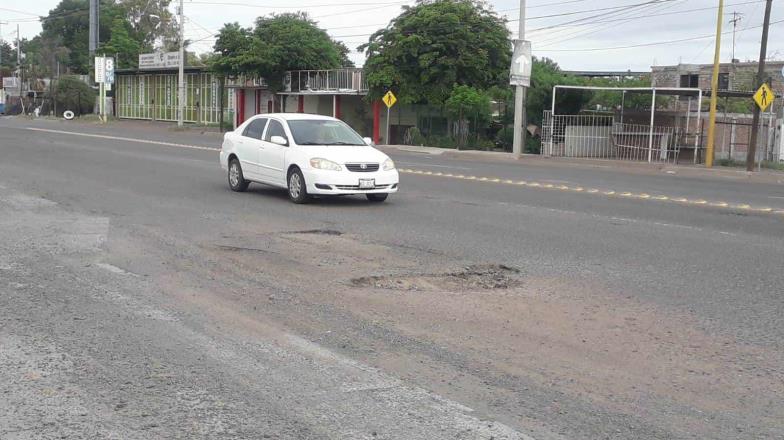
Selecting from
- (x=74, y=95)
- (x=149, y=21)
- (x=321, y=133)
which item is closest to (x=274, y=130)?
(x=321, y=133)

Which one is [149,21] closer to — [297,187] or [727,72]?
[727,72]

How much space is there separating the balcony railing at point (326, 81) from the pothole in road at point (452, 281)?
38006 mm

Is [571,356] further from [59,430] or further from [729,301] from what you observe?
[59,430]

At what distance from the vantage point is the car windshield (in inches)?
603

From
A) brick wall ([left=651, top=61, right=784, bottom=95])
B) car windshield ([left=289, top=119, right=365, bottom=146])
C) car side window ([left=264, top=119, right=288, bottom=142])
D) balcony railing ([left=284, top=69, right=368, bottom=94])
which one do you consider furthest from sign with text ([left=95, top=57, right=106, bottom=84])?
car windshield ([left=289, top=119, right=365, bottom=146])

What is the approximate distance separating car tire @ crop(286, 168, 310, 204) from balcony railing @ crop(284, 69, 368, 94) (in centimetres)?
3195

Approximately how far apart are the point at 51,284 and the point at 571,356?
4.90 meters

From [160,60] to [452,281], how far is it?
219 feet

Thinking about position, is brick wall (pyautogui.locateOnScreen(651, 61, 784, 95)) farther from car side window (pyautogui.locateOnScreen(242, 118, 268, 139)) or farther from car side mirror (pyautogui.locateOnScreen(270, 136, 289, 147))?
car side mirror (pyautogui.locateOnScreen(270, 136, 289, 147))

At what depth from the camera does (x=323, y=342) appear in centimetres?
641

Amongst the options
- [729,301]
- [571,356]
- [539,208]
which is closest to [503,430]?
[571,356]

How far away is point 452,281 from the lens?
8.77 m

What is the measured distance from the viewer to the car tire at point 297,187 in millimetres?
14734

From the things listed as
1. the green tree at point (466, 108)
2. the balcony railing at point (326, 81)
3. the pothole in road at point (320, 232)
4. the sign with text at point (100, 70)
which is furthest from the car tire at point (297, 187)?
the sign with text at point (100, 70)
